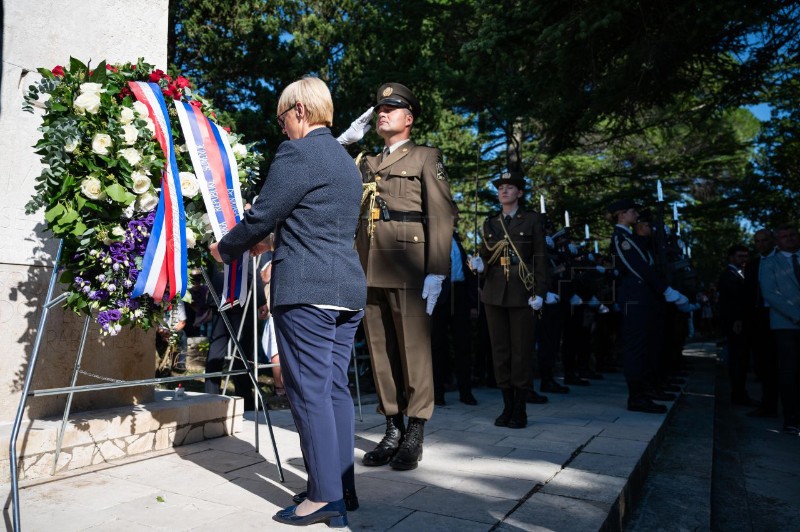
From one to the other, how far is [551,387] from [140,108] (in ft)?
19.8

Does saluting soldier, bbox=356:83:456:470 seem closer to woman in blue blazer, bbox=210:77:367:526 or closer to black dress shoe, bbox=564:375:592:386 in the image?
woman in blue blazer, bbox=210:77:367:526

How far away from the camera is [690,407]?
23.8 feet

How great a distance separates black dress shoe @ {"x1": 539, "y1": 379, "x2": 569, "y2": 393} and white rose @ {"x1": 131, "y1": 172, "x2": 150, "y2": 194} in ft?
19.3

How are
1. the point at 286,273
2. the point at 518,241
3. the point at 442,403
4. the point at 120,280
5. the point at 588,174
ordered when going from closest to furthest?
the point at 286,273 < the point at 120,280 < the point at 518,241 < the point at 442,403 < the point at 588,174

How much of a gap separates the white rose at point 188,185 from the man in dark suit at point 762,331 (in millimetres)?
6230

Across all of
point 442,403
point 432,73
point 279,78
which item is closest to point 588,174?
point 432,73

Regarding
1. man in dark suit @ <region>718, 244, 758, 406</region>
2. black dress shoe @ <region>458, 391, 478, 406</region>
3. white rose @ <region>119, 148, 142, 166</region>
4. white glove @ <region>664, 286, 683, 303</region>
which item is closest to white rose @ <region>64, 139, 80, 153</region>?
white rose @ <region>119, 148, 142, 166</region>

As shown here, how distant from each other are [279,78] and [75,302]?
40.1 ft

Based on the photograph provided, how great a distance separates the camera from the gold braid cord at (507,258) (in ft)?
17.9

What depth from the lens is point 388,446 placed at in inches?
154

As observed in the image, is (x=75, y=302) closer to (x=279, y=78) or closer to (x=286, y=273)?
(x=286, y=273)

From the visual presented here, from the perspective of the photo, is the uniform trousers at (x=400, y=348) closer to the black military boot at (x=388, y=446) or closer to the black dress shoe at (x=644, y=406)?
the black military boot at (x=388, y=446)

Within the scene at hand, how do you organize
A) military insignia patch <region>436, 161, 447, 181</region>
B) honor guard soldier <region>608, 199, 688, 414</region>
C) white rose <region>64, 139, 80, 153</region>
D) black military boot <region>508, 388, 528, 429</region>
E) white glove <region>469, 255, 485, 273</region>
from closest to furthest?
white rose <region>64, 139, 80, 153</region>, military insignia patch <region>436, 161, 447, 181</region>, black military boot <region>508, 388, 528, 429</region>, white glove <region>469, 255, 485, 273</region>, honor guard soldier <region>608, 199, 688, 414</region>

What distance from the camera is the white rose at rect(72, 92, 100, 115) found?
122 inches
